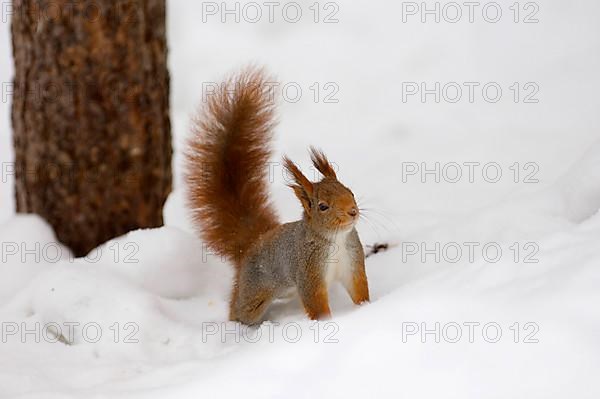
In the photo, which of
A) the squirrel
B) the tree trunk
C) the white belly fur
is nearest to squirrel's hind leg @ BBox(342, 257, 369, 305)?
the white belly fur

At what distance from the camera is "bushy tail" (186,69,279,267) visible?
2051 millimetres

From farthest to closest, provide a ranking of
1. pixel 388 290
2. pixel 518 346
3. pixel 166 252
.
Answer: pixel 166 252, pixel 388 290, pixel 518 346

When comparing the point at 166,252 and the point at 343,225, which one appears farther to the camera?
the point at 166,252

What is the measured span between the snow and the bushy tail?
0.62 feet

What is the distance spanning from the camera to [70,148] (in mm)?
2320

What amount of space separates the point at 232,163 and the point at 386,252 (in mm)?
482

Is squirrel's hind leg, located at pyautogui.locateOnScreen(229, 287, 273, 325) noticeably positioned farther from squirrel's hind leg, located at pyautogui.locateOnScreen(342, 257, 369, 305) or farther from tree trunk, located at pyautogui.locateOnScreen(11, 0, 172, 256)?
tree trunk, located at pyautogui.locateOnScreen(11, 0, 172, 256)

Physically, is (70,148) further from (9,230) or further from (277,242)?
(277,242)

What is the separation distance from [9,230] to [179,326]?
75cm

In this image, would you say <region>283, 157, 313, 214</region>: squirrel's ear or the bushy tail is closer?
<region>283, 157, 313, 214</region>: squirrel's ear

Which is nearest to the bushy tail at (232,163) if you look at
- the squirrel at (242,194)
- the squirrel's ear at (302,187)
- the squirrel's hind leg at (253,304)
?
the squirrel at (242,194)

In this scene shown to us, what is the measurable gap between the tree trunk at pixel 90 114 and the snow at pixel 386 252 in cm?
10

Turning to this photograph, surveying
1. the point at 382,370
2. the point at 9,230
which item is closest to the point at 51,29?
the point at 9,230

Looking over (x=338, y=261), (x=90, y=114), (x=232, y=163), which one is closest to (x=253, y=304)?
(x=338, y=261)
